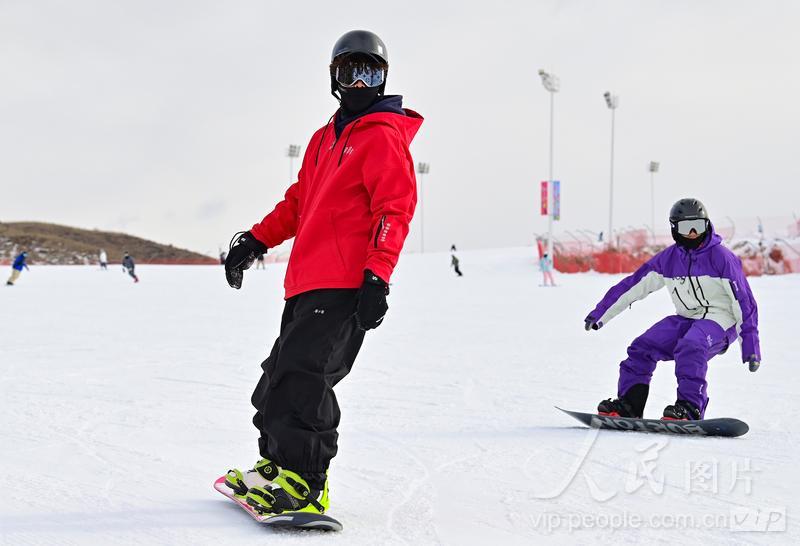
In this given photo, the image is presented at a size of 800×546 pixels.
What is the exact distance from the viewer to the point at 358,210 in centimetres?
288

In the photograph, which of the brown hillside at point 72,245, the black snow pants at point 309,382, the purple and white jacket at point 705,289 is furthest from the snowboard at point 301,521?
the brown hillside at point 72,245

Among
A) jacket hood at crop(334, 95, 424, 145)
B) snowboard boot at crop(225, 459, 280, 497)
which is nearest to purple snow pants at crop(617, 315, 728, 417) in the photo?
jacket hood at crop(334, 95, 424, 145)

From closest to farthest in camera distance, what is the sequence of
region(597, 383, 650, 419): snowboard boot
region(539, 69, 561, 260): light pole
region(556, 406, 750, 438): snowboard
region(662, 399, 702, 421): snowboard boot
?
region(556, 406, 750, 438): snowboard < region(662, 399, 702, 421): snowboard boot < region(597, 383, 650, 419): snowboard boot < region(539, 69, 561, 260): light pole

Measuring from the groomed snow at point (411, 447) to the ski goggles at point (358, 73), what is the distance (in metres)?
1.63

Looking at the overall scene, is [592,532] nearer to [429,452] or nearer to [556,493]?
[556,493]

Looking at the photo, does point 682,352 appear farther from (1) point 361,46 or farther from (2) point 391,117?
(1) point 361,46

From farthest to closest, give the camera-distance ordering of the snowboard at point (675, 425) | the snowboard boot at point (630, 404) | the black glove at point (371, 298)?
the snowboard boot at point (630, 404) < the snowboard at point (675, 425) < the black glove at point (371, 298)

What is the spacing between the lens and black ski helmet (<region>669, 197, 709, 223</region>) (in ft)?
16.1

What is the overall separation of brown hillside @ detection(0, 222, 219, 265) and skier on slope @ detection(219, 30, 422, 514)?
3094 inches

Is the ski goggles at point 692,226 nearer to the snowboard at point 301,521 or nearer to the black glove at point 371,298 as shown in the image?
the black glove at point 371,298

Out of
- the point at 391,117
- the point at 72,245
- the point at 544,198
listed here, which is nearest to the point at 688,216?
the point at 391,117

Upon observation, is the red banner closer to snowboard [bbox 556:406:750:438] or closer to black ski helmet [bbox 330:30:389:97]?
snowboard [bbox 556:406:750:438]

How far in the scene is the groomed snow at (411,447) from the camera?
2795 millimetres

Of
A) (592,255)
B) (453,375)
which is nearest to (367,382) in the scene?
(453,375)
